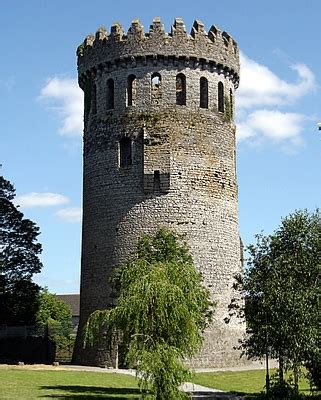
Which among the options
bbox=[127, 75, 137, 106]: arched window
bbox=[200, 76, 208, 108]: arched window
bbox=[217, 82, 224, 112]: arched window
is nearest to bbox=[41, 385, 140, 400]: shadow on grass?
bbox=[127, 75, 137, 106]: arched window

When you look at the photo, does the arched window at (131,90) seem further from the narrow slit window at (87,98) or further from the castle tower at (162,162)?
the narrow slit window at (87,98)

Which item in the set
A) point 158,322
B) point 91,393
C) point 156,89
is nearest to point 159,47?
point 156,89

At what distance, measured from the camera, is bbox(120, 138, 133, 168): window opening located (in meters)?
36.6

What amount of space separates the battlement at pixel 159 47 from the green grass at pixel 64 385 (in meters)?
15.6

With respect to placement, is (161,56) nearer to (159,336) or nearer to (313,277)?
(313,277)

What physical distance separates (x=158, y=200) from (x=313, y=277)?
522 inches

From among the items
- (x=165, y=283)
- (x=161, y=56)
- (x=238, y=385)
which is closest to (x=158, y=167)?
(x=161, y=56)

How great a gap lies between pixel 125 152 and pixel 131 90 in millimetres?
3165

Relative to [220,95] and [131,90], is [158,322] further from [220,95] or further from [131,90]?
[220,95]

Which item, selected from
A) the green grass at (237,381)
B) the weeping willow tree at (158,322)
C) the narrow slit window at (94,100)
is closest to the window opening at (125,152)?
the narrow slit window at (94,100)

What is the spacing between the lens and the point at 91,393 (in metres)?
24.1

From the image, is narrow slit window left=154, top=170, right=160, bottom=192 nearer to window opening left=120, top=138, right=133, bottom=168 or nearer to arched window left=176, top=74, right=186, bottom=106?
window opening left=120, top=138, right=133, bottom=168

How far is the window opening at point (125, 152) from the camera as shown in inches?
1439

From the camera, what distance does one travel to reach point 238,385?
28641 millimetres
